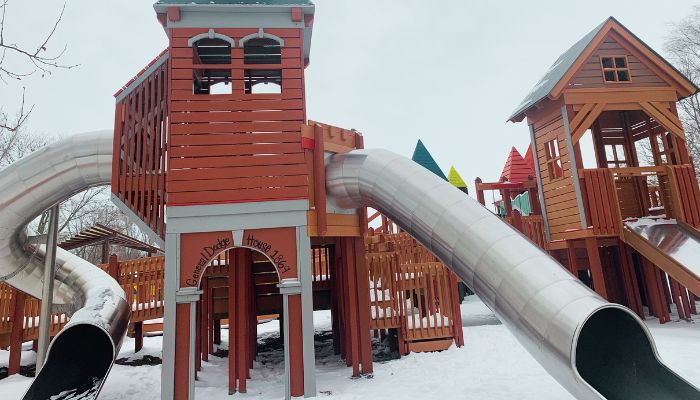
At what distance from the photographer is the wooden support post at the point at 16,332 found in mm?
9109

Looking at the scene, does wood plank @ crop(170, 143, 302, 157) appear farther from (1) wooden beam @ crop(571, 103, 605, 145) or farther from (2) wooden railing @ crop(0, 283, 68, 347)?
(1) wooden beam @ crop(571, 103, 605, 145)

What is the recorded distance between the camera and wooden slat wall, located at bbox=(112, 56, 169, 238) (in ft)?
24.4

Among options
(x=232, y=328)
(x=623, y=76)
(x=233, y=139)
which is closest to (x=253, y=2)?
(x=233, y=139)

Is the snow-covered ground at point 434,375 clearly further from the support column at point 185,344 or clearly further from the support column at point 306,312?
the support column at point 185,344

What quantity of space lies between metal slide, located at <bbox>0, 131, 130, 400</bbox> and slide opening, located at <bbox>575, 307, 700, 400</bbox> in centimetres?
712

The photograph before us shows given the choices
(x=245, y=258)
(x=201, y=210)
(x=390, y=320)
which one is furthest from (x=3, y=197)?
(x=390, y=320)

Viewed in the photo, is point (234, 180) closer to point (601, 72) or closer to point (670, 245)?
point (670, 245)

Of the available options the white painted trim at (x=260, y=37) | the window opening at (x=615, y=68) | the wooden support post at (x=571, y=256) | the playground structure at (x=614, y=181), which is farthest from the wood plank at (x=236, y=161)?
the window opening at (x=615, y=68)

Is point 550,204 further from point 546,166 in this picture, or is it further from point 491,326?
point 491,326

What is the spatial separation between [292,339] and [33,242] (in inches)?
219

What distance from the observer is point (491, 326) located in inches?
435

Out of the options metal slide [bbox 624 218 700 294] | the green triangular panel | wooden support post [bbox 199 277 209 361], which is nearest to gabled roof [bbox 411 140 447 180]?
the green triangular panel

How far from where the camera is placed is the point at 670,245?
936cm

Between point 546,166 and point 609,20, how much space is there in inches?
173
